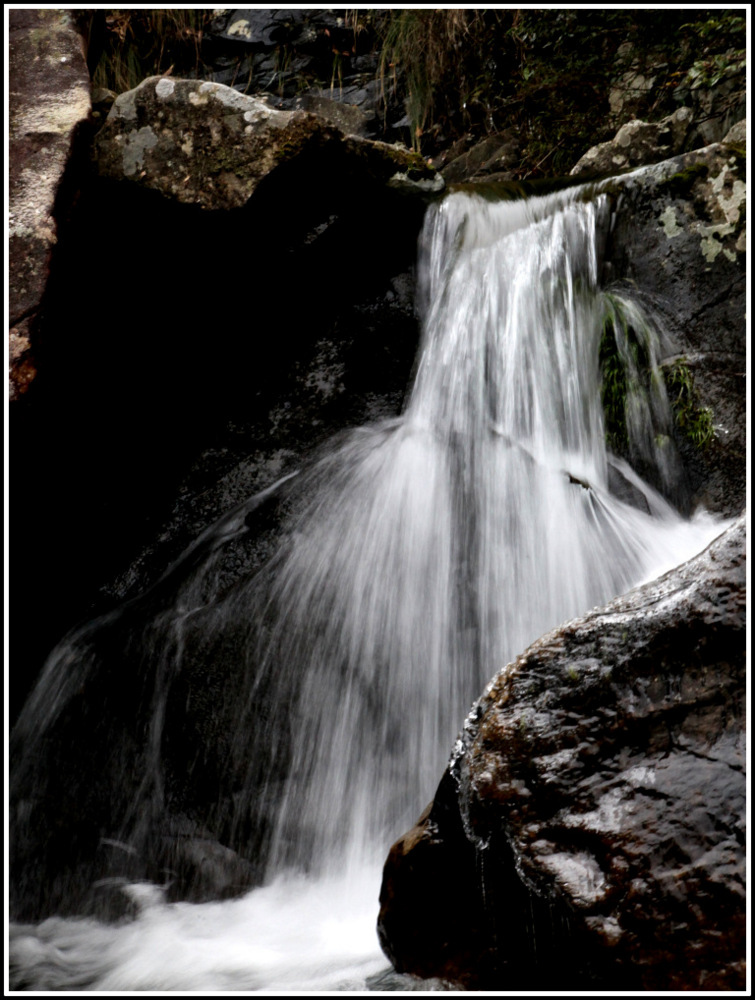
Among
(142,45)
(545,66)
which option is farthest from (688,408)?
(142,45)

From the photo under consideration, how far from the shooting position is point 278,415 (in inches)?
178

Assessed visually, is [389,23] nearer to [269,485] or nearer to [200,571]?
[269,485]

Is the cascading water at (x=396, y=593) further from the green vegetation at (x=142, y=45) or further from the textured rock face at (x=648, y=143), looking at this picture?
the green vegetation at (x=142, y=45)

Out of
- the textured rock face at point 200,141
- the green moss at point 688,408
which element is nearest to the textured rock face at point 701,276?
the green moss at point 688,408

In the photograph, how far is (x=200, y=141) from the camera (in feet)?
12.7

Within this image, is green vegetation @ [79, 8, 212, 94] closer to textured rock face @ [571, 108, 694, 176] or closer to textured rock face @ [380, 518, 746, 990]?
textured rock face @ [571, 108, 694, 176]

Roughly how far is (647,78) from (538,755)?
226 inches

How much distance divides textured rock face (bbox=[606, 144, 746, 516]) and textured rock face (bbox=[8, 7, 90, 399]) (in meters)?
2.99

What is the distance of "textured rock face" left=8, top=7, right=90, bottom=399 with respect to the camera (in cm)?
332

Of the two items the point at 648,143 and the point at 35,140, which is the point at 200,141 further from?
the point at 648,143

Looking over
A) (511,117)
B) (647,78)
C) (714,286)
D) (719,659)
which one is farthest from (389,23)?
(719,659)

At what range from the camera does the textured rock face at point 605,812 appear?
153cm

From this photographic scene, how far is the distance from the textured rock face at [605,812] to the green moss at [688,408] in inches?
77.9

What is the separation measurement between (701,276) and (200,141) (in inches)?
110
